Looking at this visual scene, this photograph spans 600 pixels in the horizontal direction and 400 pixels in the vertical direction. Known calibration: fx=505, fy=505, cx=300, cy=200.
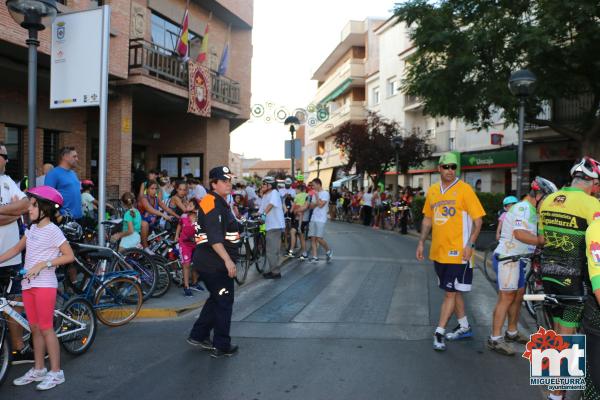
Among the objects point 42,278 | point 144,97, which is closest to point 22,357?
point 42,278

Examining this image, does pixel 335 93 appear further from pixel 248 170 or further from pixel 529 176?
pixel 248 170

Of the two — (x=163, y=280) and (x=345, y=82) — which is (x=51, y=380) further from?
(x=345, y=82)

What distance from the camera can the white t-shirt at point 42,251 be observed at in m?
4.28

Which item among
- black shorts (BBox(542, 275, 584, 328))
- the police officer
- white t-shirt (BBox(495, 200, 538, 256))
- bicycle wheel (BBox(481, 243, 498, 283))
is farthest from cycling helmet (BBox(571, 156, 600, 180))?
Result: bicycle wheel (BBox(481, 243, 498, 283))

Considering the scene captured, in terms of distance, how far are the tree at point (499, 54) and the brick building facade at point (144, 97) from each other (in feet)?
24.0

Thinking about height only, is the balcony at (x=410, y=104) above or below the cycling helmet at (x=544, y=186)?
above

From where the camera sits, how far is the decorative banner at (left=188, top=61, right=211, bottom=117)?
16.1 m

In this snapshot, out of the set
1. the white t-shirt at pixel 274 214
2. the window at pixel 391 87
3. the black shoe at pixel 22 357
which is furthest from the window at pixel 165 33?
the window at pixel 391 87

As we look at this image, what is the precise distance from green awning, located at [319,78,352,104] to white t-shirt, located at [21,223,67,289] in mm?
40374

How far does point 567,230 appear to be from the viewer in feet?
11.5

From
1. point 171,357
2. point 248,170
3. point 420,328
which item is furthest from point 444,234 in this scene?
point 248,170

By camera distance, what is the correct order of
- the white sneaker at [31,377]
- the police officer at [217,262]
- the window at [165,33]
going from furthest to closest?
the window at [165,33] → the police officer at [217,262] → the white sneaker at [31,377]

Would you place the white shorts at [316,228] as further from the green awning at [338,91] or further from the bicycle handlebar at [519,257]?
the green awning at [338,91]

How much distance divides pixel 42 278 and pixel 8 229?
92 cm
